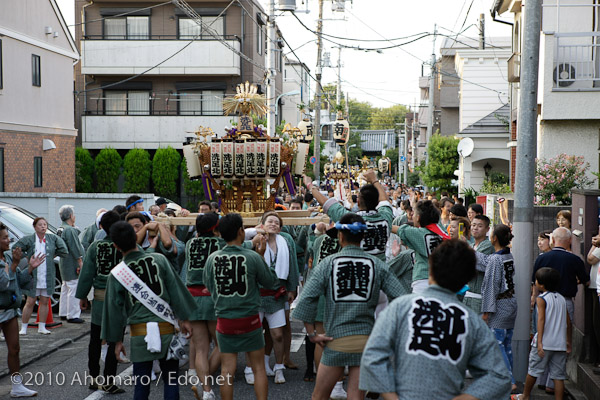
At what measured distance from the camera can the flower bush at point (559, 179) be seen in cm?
1341

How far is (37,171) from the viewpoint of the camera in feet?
77.6

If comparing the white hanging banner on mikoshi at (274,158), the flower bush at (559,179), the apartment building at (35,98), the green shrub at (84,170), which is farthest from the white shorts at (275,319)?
the green shrub at (84,170)

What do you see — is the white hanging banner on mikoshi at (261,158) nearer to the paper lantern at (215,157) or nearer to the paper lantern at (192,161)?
the paper lantern at (215,157)

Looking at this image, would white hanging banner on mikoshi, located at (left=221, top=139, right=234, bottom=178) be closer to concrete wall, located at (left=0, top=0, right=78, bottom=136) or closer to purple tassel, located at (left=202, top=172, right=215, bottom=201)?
purple tassel, located at (left=202, top=172, right=215, bottom=201)

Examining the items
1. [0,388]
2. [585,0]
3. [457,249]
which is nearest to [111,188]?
[585,0]

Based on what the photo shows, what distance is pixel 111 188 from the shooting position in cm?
3028

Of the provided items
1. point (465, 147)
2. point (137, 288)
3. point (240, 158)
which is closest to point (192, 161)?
point (240, 158)

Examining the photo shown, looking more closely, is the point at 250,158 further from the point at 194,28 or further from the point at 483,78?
the point at 483,78

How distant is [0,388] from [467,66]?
29.3 m

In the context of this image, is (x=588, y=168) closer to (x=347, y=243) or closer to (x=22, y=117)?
(x=347, y=243)

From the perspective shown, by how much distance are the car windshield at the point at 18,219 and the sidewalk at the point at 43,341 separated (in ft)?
5.28

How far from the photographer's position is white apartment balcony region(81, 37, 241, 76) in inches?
1203

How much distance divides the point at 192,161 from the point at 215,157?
0.55 meters

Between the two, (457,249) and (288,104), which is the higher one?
(288,104)
